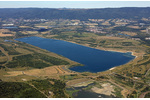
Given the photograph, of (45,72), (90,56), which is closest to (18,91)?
(45,72)

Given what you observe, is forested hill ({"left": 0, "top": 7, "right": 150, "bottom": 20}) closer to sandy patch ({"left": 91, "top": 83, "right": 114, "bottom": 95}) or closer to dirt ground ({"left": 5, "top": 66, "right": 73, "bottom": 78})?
dirt ground ({"left": 5, "top": 66, "right": 73, "bottom": 78})

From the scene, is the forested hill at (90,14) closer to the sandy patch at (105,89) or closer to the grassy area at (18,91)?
the sandy patch at (105,89)

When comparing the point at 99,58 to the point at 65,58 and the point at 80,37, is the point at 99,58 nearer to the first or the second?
the point at 65,58

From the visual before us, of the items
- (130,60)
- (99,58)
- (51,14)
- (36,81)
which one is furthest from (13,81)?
(51,14)

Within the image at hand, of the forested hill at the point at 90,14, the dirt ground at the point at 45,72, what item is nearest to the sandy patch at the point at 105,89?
the dirt ground at the point at 45,72

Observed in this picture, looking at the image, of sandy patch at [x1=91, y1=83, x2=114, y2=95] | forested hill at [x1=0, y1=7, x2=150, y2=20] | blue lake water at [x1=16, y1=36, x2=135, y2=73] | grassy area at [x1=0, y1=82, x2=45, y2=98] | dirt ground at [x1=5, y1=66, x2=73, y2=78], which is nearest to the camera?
grassy area at [x1=0, y1=82, x2=45, y2=98]

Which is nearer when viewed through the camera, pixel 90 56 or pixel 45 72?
pixel 45 72

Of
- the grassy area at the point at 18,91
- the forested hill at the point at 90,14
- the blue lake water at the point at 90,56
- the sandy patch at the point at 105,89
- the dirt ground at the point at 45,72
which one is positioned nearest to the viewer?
the grassy area at the point at 18,91

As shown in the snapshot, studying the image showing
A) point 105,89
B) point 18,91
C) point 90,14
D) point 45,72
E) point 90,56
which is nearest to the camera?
point 18,91

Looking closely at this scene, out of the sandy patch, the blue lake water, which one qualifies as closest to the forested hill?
the blue lake water

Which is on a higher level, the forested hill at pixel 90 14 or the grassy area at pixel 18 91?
the forested hill at pixel 90 14

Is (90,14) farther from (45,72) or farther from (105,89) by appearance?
(105,89)
